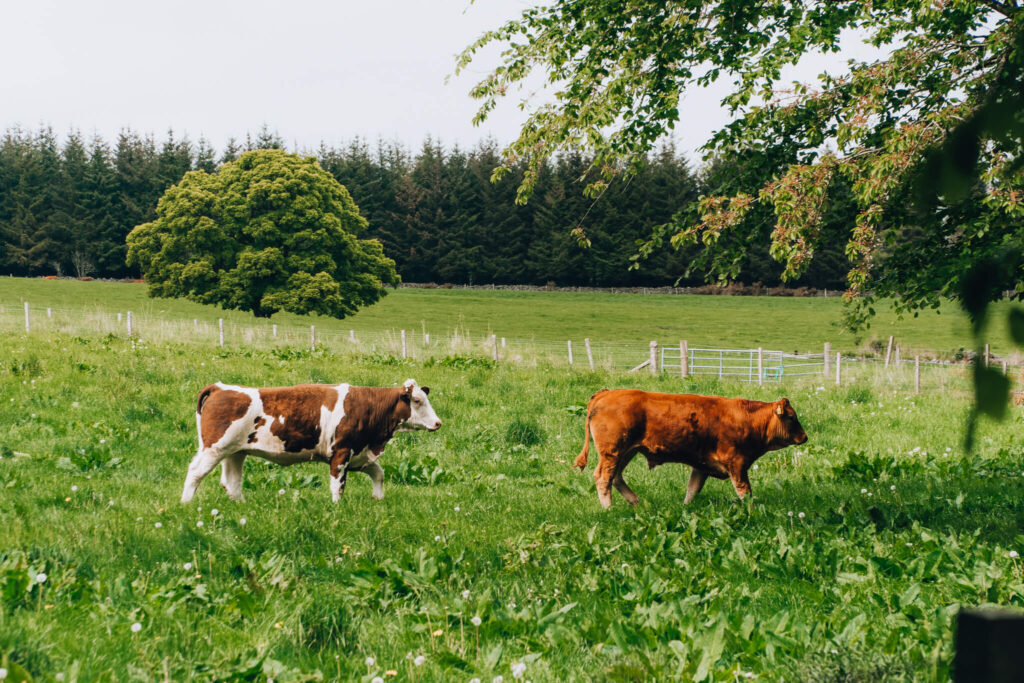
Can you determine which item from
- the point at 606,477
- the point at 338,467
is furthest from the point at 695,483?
the point at 338,467

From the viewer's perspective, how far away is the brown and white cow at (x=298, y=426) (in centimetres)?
796

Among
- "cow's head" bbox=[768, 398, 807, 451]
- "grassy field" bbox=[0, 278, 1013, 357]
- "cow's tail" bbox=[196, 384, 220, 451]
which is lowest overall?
"grassy field" bbox=[0, 278, 1013, 357]

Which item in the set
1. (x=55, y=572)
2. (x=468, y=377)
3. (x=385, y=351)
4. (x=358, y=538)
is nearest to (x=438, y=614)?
(x=358, y=538)

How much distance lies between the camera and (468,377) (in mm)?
18094

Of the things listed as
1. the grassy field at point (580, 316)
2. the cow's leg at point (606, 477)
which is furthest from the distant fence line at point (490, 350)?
the cow's leg at point (606, 477)

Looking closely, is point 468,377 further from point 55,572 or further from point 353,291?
point 353,291

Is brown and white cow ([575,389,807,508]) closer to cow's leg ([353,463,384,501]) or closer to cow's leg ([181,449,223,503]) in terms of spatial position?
cow's leg ([353,463,384,501])

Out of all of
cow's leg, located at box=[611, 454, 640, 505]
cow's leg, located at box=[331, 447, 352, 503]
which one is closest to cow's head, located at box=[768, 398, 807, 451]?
cow's leg, located at box=[611, 454, 640, 505]

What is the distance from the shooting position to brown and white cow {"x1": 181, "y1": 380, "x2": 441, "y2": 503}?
7.96m

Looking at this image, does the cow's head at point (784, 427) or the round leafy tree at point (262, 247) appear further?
the round leafy tree at point (262, 247)

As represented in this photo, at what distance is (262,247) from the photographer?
54156mm

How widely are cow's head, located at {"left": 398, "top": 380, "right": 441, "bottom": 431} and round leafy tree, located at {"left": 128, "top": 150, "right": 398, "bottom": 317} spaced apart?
42885 millimetres

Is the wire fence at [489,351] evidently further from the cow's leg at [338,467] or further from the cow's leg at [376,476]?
the cow's leg at [338,467]

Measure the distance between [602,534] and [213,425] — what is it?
4005mm
